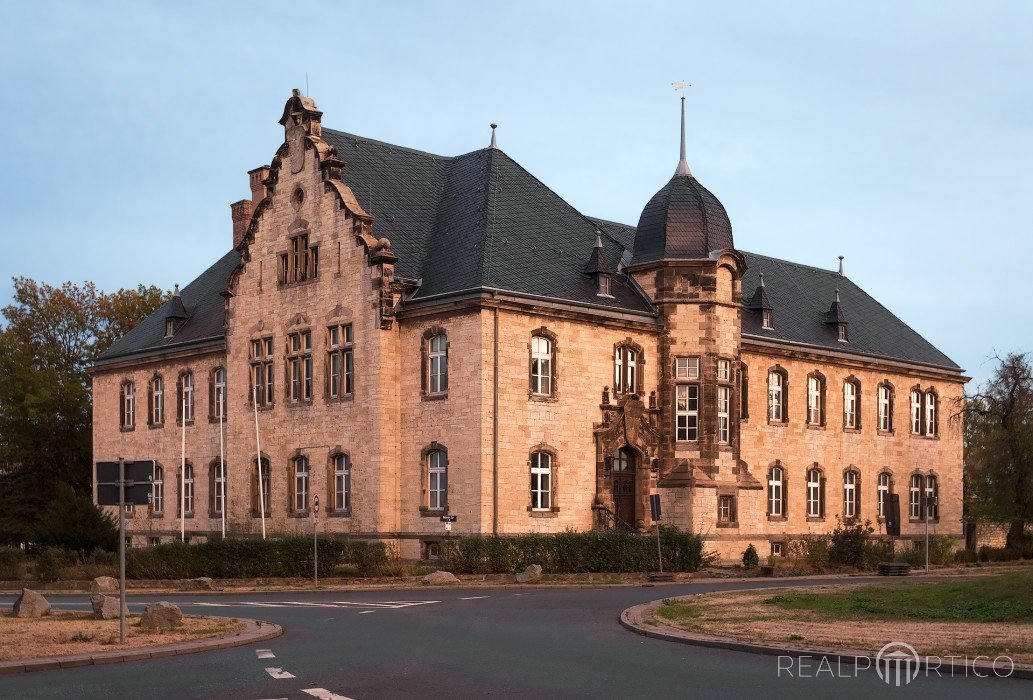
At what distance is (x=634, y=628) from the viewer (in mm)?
21500

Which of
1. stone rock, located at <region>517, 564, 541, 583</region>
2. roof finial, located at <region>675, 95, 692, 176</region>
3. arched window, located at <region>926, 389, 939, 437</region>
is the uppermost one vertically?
roof finial, located at <region>675, 95, 692, 176</region>

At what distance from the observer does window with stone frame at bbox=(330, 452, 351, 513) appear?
149 feet

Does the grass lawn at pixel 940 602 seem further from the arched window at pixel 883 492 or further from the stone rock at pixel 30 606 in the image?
the arched window at pixel 883 492

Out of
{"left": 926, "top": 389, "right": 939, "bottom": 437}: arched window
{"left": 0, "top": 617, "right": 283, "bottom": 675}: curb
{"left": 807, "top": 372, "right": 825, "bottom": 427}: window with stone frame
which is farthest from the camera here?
{"left": 926, "top": 389, "right": 939, "bottom": 437}: arched window

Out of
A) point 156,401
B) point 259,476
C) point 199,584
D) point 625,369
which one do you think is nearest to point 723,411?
point 625,369

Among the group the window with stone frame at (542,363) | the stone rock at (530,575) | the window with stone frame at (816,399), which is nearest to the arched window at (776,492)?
the window with stone frame at (816,399)

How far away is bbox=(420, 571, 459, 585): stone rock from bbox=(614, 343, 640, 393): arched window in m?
11.3

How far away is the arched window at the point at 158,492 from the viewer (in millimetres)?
56656

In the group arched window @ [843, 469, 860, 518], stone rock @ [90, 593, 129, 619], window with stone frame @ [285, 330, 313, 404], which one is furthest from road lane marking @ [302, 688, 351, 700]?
arched window @ [843, 469, 860, 518]

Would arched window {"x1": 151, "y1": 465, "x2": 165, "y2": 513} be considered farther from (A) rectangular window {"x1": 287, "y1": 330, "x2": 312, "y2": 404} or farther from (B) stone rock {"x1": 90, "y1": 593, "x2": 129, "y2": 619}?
(B) stone rock {"x1": 90, "y1": 593, "x2": 129, "y2": 619}

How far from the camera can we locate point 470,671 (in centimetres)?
1580

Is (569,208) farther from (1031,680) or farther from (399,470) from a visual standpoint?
(1031,680)

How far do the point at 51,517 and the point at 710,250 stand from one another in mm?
22264

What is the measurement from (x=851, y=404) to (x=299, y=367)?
2225 cm
